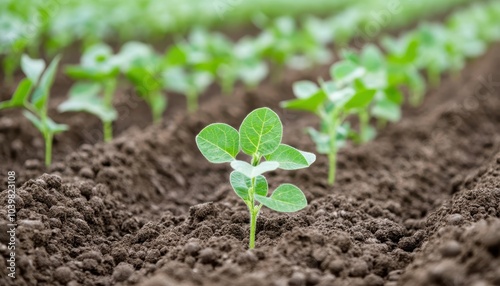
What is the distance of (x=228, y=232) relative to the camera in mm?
2430

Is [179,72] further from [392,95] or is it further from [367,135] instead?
[392,95]

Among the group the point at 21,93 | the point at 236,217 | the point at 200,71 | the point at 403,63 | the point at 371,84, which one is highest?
the point at 403,63

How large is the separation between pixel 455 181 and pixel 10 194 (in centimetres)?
234

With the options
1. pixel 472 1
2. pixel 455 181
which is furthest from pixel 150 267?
pixel 472 1

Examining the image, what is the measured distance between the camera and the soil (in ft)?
6.54

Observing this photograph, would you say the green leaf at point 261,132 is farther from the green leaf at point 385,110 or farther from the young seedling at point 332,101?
the green leaf at point 385,110

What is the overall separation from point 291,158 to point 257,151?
0.14 metres

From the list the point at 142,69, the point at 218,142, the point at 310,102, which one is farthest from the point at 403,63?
the point at 218,142

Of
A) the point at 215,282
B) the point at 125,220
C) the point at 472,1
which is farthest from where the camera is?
the point at 472,1

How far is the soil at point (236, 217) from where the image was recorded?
1.99m

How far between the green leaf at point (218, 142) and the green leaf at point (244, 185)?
3.1 inches

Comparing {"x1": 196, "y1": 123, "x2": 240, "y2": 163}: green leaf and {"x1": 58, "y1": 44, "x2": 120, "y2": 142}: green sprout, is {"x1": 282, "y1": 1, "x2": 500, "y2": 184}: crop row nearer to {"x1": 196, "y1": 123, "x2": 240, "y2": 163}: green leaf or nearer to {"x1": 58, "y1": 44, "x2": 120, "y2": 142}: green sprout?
{"x1": 196, "y1": 123, "x2": 240, "y2": 163}: green leaf

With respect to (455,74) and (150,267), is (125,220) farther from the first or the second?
(455,74)

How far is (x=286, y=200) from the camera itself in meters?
2.22
